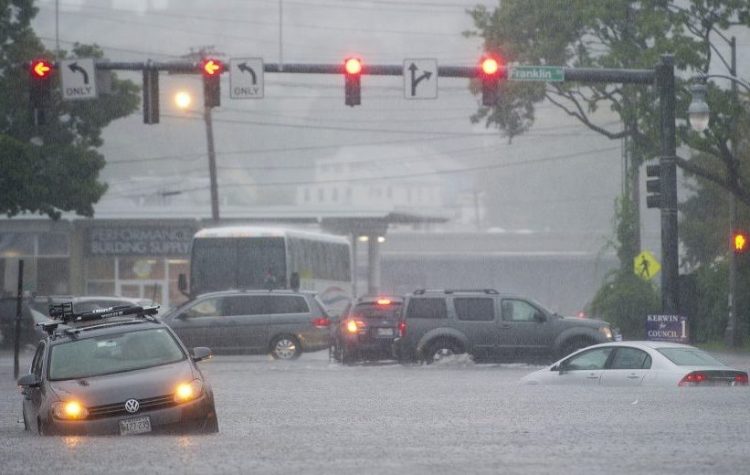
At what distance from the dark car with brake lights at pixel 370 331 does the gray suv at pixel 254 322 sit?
2089mm

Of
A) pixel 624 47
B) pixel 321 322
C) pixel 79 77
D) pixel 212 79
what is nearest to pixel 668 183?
pixel 212 79

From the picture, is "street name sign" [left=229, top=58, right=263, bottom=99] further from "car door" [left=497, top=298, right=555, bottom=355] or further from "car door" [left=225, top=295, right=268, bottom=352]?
"car door" [left=225, top=295, right=268, bottom=352]

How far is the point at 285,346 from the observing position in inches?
1519

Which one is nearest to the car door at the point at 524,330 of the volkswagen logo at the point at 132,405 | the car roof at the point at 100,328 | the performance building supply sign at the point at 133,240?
the car roof at the point at 100,328

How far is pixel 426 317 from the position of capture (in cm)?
3488

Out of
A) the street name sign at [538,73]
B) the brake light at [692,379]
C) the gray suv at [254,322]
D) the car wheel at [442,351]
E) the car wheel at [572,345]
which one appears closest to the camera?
the brake light at [692,379]

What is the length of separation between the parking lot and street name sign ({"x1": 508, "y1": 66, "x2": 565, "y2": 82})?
7.00 meters

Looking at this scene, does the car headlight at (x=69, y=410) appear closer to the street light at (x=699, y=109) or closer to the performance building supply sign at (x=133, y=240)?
the street light at (x=699, y=109)

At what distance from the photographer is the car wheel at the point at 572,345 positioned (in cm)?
3425

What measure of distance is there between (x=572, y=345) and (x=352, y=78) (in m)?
9.09

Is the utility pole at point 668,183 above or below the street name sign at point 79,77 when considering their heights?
below

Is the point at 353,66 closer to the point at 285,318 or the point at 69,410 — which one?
the point at 285,318

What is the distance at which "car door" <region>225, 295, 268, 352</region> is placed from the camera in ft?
125

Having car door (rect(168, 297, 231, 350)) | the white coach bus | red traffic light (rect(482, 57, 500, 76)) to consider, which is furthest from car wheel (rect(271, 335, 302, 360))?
red traffic light (rect(482, 57, 500, 76))
